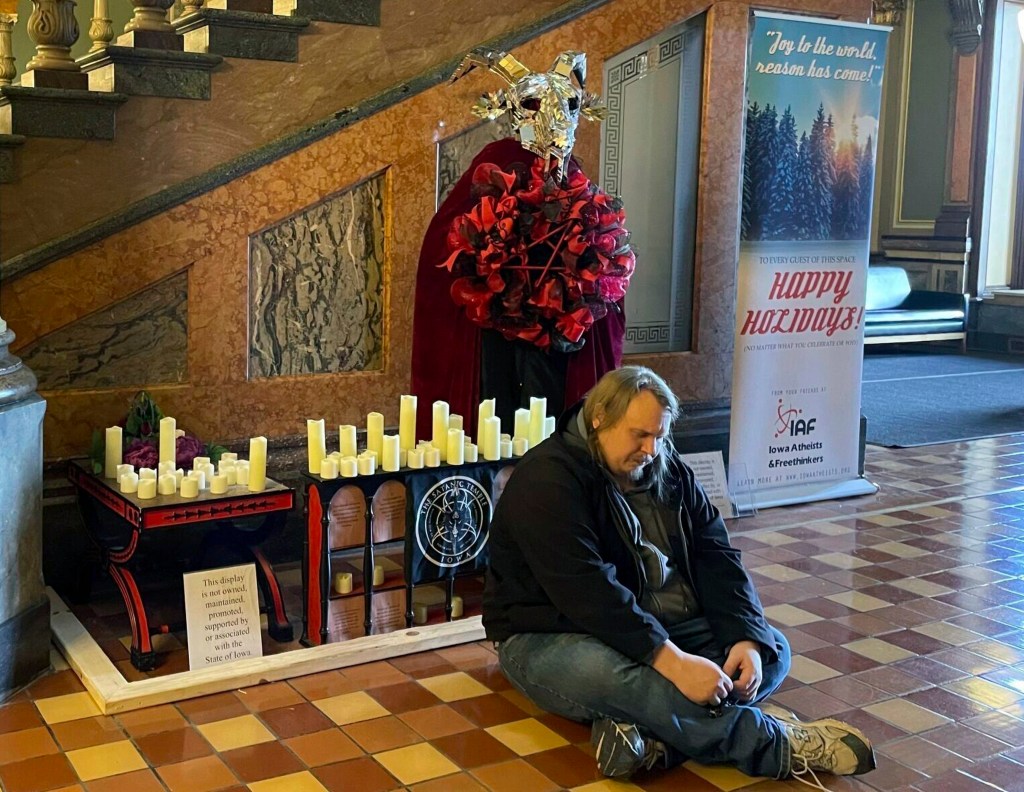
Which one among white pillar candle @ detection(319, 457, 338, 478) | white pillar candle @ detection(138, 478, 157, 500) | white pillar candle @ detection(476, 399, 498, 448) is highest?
white pillar candle @ detection(476, 399, 498, 448)

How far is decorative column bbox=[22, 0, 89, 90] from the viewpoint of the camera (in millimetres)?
4020

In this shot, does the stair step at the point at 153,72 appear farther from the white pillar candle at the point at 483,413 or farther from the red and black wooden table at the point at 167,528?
the white pillar candle at the point at 483,413

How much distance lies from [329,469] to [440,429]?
0.41 metres

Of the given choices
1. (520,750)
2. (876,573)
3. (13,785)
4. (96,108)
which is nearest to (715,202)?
(876,573)

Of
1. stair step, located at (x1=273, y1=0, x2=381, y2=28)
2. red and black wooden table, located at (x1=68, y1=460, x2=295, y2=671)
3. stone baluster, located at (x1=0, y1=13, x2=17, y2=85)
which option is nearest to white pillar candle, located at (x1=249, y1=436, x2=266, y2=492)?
red and black wooden table, located at (x1=68, y1=460, x2=295, y2=671)

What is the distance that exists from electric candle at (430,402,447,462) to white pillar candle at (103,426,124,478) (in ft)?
2.95

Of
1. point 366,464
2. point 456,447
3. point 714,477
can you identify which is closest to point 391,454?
point 366,464

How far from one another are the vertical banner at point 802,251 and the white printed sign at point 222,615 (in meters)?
2.29

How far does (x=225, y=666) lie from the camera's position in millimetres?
3207

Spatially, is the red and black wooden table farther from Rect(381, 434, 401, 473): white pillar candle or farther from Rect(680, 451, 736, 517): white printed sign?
Rect(680, 451, 736, 517): white printed sign

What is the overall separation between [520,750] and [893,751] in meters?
0.88

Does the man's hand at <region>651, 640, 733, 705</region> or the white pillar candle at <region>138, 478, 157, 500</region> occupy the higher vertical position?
the white pillar candle at <region>138, 478, 157, 500</region>

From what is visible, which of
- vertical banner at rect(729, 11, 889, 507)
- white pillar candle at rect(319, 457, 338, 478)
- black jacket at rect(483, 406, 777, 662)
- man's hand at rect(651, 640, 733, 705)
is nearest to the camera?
man's hand at rect(651, 640, 733, 705)

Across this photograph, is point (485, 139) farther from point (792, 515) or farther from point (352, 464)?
point (792, 515)
